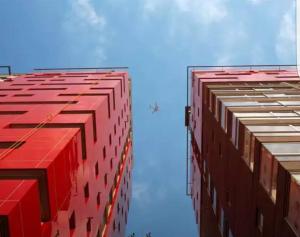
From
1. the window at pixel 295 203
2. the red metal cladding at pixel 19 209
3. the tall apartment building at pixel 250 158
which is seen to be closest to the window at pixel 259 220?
the tall apartment building at pixel 250 158

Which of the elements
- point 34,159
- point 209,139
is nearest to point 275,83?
point 209,139

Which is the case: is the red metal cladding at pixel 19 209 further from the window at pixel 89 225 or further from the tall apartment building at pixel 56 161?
the window at pixel 89 225

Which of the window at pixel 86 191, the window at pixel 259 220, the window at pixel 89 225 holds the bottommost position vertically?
the window at pixel 89 225

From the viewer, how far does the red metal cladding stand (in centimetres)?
1031

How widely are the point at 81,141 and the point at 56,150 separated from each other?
4.75 m

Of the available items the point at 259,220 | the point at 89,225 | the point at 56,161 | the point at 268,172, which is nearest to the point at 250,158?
the point at 259,220

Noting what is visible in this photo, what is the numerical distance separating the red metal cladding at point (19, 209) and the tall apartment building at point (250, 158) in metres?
7.65

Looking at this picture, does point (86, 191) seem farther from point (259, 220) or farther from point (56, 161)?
point (259, 220)

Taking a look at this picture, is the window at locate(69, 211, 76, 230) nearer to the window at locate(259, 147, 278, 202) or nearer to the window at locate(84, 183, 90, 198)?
the window at locate(84, 183, 90, 198)

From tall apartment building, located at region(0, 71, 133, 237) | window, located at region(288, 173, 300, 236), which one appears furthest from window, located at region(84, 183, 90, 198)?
window, located at region(288, 173, 300, 236)

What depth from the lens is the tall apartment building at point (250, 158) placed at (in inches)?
514

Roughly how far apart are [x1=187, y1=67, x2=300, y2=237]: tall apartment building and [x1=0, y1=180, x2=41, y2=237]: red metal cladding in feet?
25.1

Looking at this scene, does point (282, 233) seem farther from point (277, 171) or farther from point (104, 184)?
point (104, 184)

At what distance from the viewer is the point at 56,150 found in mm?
15492
